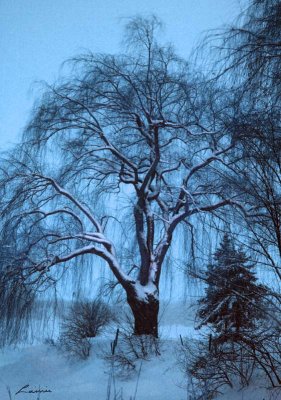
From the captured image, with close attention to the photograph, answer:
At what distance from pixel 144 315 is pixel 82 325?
233 cm

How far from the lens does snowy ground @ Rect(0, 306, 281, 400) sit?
244 inches

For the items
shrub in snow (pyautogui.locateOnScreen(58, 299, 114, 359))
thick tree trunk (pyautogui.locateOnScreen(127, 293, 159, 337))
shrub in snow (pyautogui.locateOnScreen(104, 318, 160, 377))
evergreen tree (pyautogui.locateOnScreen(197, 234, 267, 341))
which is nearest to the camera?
evergreen tree (pyautogui.locateOnScreen(197, 234, 267, 341))

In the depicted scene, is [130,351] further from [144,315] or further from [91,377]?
[144,315]

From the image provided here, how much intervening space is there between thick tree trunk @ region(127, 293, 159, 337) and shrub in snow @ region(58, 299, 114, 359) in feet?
4.61

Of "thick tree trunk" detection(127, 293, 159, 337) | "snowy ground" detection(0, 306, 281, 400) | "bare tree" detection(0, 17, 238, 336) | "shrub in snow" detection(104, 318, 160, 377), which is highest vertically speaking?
"bare tree" detection(0, 17, 238, 336)

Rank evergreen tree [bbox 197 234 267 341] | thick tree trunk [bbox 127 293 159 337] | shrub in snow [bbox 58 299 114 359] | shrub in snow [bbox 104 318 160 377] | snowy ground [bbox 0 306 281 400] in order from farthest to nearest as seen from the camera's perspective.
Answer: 1. shrub in snow [bbox 58 299 114 359]
2. thick tree trunk [bbox 127 293 159 337]
3. shrub in snow [bbox 104 318 160 377]
4. snowy ground [bbox 0 306 281 400]
5. evergreen tree [bbox 197 234 267 341]

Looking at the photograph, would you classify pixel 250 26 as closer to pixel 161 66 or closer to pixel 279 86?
pixel 279 86

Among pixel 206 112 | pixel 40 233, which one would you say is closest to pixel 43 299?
pixel 40 233

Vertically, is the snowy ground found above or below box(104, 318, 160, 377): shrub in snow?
below

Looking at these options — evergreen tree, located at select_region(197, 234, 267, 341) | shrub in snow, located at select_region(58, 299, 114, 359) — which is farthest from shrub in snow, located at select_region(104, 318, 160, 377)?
evergreen tree, located at select_region(197, 234, 267, 341)

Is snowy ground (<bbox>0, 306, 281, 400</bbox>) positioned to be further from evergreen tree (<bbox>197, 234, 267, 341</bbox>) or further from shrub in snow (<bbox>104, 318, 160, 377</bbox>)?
evergreen tree (<bbox>197, 234, 267, 341</bbox>)

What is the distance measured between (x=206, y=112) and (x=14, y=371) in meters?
7.20

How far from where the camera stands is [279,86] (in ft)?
13.2

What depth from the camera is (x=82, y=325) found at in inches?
408
